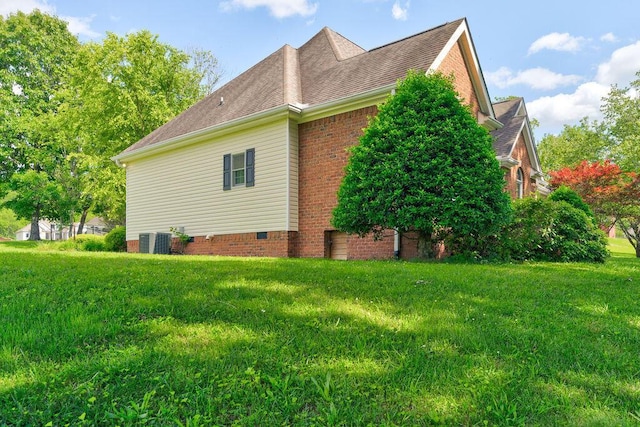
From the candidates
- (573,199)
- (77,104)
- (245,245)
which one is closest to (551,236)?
(573,199)

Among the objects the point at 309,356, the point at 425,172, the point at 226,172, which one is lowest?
the point at 309,356

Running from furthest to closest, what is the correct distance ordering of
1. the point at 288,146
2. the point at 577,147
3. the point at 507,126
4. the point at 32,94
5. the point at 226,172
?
the point at 577,147
the point at 32,94
the point at 507,126
the point at 226,172
the point at 288,146

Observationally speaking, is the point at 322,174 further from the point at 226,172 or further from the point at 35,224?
the point at 35,224

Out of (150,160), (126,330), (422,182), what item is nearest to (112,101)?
(150,160)

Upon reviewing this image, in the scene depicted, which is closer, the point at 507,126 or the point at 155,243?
the point at 155,243

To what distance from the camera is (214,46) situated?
91.4ft

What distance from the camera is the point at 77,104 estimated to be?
83.9 ft

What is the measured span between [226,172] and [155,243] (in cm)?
362

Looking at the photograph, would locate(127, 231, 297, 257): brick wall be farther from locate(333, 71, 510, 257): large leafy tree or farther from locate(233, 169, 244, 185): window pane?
locate(333, 71, 510, 257): large leafy tree

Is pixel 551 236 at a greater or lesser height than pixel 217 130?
lesser

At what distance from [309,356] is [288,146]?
9.37 m

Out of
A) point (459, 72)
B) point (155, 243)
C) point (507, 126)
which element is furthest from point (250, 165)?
point (507, 126)

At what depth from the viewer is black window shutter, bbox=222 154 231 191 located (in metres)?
12.9

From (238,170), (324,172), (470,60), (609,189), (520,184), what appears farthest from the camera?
(520,184)
